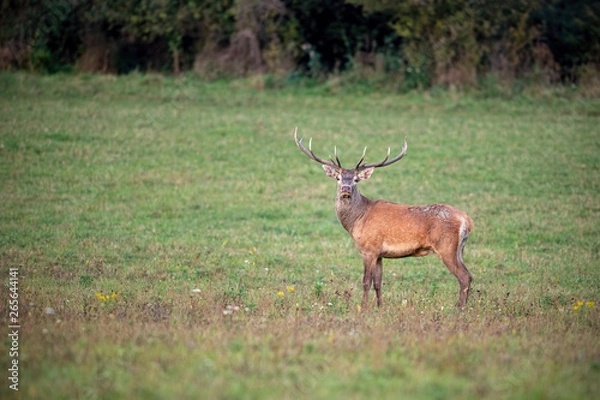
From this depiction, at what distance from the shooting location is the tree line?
2450 cm

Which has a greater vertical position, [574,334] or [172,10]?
[172,10]

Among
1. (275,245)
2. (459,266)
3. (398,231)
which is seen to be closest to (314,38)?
(275,245)

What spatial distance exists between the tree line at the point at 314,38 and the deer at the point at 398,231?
48.8ft

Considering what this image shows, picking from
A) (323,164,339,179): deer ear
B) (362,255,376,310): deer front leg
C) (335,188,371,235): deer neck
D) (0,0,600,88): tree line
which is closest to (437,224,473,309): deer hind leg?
(362,255,376,310): deer front leg

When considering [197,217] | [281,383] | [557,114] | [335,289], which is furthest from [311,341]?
[557,114]

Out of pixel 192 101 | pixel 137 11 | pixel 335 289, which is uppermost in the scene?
pixel 137 11

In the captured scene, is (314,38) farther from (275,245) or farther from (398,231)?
(398,231)

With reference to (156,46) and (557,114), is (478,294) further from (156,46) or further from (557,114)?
(156,46)

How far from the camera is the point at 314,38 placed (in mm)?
28641

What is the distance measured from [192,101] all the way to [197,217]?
9.79 metres

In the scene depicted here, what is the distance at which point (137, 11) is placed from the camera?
2789cm

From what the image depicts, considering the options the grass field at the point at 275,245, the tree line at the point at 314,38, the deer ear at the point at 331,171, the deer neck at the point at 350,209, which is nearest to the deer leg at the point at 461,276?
the grass field at the point at 275,245

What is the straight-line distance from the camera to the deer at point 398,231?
9.18 meters

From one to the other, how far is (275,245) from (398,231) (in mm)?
3377
